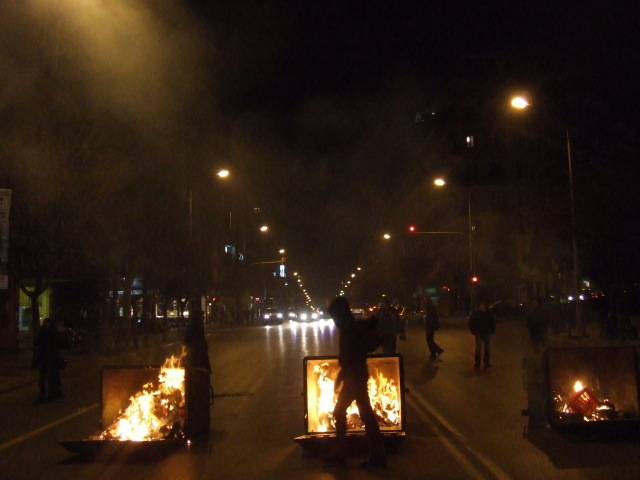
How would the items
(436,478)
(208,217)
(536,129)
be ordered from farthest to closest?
(536,129) → (208,217) → (436,478)

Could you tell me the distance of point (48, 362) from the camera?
17.5 meters

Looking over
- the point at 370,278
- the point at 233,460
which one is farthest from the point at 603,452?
the point at 370,278

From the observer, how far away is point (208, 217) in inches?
2840

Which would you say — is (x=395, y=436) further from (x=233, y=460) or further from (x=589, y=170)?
(x=589, y=170)

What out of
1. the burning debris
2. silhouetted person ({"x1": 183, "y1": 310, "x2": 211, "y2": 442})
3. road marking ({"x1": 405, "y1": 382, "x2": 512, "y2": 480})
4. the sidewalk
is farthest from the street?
the sidewalk

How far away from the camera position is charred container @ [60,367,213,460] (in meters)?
10.1

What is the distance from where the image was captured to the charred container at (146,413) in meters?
10.1

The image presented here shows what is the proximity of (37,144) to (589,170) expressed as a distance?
22.2 m

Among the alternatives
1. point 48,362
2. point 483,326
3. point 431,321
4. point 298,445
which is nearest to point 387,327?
point 483,326

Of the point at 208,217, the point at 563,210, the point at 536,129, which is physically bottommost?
the point at 563,210

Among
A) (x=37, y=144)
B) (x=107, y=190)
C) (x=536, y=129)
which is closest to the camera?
(x=37, y=144)

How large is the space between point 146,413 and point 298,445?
200cm

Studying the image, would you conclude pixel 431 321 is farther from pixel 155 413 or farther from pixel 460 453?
pixel 155 413

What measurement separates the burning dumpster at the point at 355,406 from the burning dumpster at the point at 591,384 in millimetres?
2049
